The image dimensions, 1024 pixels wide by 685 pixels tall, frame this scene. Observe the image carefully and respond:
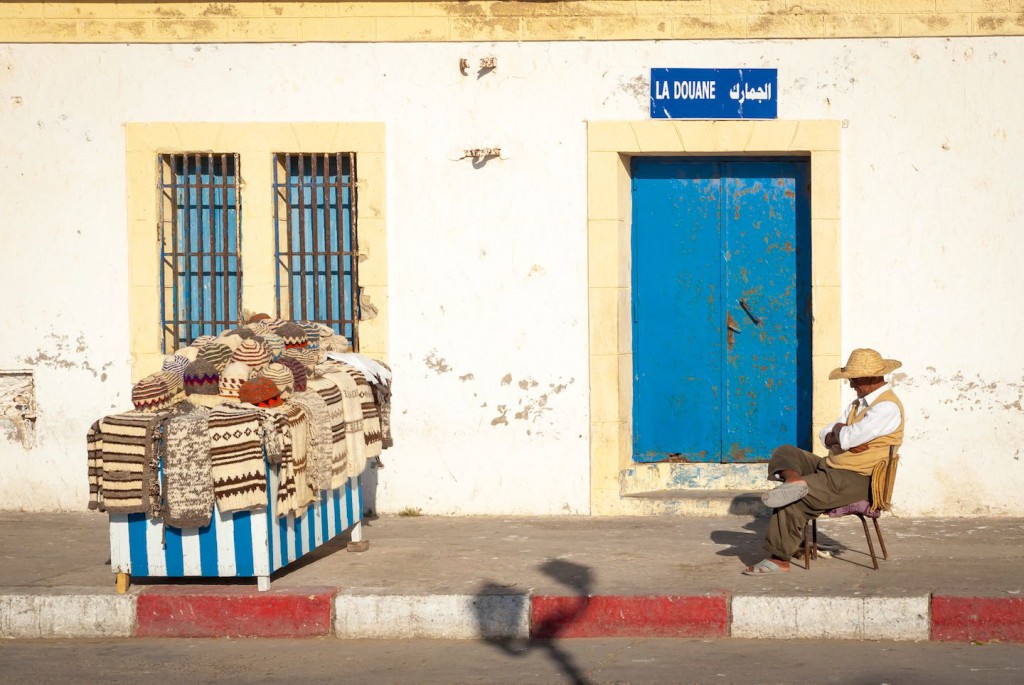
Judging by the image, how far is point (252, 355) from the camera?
7.38 metres

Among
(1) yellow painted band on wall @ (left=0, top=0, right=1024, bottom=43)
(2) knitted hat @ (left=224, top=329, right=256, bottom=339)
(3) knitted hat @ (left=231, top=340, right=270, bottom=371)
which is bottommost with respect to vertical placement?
(3) knitted hat @ (left=231, top=340, right=270, bottom=371)

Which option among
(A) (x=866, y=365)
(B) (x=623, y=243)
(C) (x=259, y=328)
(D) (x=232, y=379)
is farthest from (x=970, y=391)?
(D) (x=232, y=379)

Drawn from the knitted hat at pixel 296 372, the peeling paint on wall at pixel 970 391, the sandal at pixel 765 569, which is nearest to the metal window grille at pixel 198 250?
the knitted hat at pixel 296 372

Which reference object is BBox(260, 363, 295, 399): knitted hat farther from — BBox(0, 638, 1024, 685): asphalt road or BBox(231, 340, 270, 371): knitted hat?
BBox(0, 638, 1024, 685): asphalt road

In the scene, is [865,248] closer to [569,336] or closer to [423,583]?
[569,336]

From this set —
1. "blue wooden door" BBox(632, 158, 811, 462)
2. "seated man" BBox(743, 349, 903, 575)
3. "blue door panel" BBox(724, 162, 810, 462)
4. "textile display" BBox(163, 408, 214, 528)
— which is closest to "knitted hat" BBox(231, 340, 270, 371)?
"textile display" BBox(163, 408, 214, 528)

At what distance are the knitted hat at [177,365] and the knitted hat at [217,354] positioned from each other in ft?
0.44

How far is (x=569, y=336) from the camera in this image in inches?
384

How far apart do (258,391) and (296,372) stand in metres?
0.39

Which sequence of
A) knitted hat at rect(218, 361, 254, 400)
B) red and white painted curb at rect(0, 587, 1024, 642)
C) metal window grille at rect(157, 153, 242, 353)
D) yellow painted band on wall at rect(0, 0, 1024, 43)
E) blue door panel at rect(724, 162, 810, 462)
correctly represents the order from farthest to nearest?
metal window grille at rect(157, 153, 242, 353), blue door panel at rect(724, 162, 810, 462), yellow painted band on wall at rect(0, 0, 1024, 43), knitted hat at rect(218, 361, 254, 400), red and white painted curb at rect(0, 587, 1024, 642)

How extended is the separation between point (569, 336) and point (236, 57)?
318 cm

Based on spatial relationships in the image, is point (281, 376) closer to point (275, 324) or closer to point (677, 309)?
point (275, 324)

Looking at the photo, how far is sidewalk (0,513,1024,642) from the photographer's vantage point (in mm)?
6848

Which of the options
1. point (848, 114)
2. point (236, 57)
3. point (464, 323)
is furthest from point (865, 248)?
point (236, 57)
